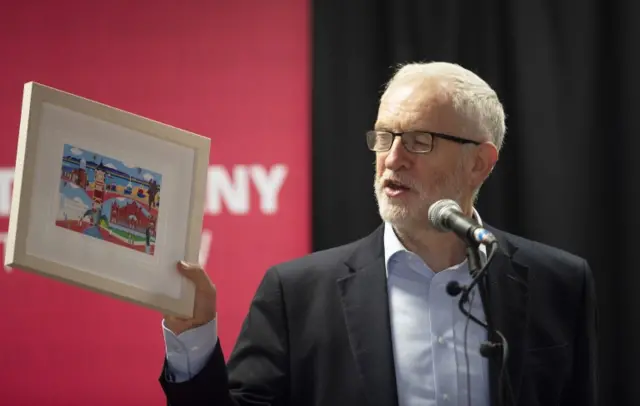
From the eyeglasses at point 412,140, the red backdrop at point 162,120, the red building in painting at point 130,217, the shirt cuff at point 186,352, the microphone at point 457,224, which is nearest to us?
the microphone at point 457,224

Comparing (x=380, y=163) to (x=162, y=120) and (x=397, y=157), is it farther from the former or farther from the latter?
(x=162, y=120)

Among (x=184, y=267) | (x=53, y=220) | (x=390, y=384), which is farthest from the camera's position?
(x=390, y=384)

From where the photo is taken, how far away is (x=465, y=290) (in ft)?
4.26

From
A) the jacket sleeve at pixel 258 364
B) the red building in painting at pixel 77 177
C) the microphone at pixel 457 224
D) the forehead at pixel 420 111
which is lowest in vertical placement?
the jacket sleeve at pixel 258 364

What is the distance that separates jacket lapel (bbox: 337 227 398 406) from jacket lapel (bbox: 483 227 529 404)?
243mm

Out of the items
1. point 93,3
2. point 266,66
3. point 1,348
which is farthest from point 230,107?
point 1,348

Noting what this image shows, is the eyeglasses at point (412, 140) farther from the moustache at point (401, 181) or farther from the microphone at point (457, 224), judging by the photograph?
the microphone at point (457, 224)

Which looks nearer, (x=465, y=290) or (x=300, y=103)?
(x=465, y=290)

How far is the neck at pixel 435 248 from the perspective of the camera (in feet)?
6.15

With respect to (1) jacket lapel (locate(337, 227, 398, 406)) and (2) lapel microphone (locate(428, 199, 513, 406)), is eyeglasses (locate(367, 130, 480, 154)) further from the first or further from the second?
(2) lapel microphone (locate(428, 199, 513, 406))

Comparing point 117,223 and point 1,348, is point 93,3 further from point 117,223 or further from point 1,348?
point 117,223

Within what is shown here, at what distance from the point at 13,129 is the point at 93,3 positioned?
2.10 ft

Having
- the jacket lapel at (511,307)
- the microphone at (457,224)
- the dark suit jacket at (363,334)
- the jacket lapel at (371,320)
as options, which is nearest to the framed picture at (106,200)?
the dark suit jacket at (363,334)

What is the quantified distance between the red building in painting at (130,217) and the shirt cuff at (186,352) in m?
0.25
